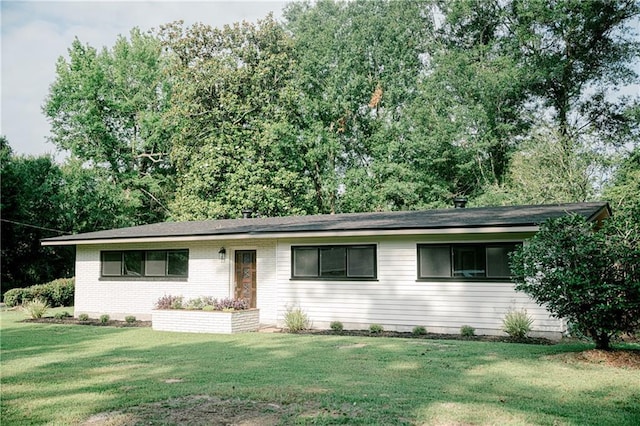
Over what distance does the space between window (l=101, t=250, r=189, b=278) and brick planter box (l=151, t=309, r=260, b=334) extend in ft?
7.68

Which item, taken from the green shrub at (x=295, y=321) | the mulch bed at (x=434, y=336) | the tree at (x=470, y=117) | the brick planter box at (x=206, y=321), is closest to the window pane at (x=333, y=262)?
the green shrub at (x=295, y=321)

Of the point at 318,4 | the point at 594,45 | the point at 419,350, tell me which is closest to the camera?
the point at 419,350

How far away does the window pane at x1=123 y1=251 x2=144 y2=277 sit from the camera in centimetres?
1744

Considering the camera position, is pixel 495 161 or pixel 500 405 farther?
pixel 495 161

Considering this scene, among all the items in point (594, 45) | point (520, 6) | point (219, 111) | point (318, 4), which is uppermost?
point (318, 4)

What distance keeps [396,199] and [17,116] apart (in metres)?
21.6

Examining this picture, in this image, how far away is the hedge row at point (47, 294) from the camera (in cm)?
2220

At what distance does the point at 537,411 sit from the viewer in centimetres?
580

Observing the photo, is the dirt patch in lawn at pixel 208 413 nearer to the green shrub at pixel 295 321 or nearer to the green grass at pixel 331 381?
the green grass at pixel 331 381

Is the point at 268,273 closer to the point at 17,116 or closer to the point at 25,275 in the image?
the point at 25,275

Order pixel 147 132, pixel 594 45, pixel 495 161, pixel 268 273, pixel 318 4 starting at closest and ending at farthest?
1. pixel 268 273
2. pixel 594 45
3. pixel 495 161
4. pixel 147 132
5. pixel 318 4

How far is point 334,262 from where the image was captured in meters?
14.3

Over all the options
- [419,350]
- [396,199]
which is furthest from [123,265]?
[396,199]

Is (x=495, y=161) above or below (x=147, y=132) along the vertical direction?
below
